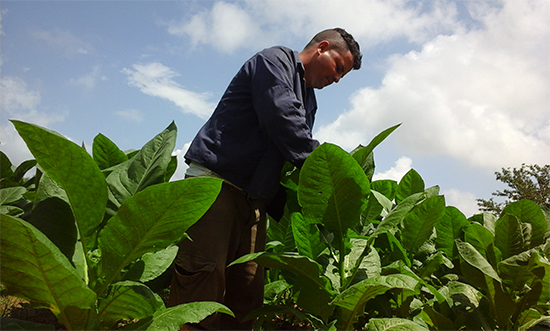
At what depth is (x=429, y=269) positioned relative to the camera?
1942 millimetres

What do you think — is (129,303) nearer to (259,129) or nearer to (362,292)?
(362,292)

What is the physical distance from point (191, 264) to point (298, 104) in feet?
2.87

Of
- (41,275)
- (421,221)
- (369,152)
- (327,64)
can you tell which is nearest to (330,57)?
(327,64)

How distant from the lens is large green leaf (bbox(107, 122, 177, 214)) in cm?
155

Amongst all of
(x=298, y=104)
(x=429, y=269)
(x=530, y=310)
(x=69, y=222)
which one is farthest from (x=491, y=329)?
(x=69, y=222)

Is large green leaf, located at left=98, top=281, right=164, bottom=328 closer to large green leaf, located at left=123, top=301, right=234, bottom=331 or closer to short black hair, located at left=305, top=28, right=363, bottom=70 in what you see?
large green leaf, located at left=123, top=301, right=234, bottom=331

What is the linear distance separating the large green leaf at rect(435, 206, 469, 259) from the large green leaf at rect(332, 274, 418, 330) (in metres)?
0.75

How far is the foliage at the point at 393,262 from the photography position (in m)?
1.58

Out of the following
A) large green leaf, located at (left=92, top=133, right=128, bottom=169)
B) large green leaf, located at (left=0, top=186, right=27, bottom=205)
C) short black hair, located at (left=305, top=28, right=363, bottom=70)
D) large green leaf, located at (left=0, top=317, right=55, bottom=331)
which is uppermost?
short black hair, located at (left=305, top=28, right=363, bottom=70)

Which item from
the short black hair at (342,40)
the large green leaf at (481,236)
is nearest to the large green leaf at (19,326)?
the large green leaf at (481,236)

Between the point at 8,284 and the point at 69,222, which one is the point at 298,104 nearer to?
the point at 69,222

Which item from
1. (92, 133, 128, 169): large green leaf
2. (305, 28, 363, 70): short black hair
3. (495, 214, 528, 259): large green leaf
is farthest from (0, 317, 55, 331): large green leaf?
(305, 28, 363, 70): short black hair

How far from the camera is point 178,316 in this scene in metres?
1.21

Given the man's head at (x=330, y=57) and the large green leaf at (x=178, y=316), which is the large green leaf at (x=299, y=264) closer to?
the large green leaf at (x=178, y=316)
